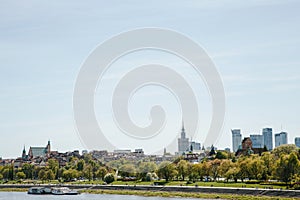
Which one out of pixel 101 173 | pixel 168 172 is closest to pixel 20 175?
pixel 101 173

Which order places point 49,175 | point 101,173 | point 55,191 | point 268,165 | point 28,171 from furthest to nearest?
point 28,171, point 49,175, point 101,173, point 55,191, point 268,165

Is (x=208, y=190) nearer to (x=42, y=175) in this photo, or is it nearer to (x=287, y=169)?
(x=287, y=169)

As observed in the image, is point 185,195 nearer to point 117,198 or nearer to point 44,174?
point 117,198

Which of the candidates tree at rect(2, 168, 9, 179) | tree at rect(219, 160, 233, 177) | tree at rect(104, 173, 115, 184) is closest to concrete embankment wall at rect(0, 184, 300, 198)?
tree at rect(104, 173, 115, 184)

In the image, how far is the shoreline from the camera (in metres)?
58.1

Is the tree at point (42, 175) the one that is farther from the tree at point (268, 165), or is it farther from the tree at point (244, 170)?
the tree at point (268, 165)

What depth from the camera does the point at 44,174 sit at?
111625 mm

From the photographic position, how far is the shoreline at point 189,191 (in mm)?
58094

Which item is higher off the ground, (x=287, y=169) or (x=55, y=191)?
(x=287, y=169)

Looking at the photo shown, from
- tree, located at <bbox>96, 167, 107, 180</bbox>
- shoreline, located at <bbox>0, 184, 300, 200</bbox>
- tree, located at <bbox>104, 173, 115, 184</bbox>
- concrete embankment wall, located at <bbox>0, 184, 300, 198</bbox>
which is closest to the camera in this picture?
concrete embankment wall, located at <bbox>0, 184, 300, 198</bbox>

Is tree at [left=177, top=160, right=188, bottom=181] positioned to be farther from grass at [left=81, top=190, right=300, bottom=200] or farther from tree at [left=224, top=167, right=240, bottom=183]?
tree at [left=224, top=167, right=240, bottom=183]

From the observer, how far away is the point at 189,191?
72.1 m

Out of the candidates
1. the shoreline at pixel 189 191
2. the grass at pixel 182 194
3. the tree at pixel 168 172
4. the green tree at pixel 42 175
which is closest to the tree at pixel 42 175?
the green tree at pixel 42 175

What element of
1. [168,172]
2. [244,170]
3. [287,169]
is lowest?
[168,172]
